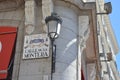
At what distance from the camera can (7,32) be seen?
14289mm

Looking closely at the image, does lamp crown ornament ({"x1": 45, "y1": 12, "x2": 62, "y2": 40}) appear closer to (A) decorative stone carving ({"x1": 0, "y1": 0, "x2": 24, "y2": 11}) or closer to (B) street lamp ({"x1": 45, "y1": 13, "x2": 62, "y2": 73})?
(B) street lamp ({"x1": 45, "y1": 13, "x2": 62, "y2": 73})

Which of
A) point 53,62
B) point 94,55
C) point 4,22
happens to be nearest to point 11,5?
point 4,22

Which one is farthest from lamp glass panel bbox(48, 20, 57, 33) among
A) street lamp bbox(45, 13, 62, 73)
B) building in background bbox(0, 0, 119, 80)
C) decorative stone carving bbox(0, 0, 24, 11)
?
decorative stone carving bbox(0, 0, 24, 11)

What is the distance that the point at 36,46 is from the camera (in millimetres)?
13211

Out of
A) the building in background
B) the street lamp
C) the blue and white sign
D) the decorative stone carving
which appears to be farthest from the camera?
the decorative stone carving

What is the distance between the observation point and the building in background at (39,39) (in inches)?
510

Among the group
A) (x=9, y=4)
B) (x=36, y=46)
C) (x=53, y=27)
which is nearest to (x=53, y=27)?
(x=53, y=27)

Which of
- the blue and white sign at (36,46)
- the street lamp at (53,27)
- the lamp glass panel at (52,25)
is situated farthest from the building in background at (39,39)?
the lamp glass panel at (52,25)

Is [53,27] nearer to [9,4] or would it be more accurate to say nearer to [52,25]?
[52,25]

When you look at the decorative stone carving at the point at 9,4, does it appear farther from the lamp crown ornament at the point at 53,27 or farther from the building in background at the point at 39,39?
the lamp crown ornament at the point at 53,27

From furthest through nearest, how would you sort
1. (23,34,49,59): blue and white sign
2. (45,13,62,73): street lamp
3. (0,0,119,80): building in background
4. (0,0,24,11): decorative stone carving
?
(0,0,24,11): decorative stone carving, (23,34,49,59): blue and white sign, (0,0,119,80): building in background, (45,13,62,73): street lamp

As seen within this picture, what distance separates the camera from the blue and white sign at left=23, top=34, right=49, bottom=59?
42.9 ft

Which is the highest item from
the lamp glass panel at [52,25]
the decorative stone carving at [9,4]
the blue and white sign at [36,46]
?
the decorative stone carving at [9,4]

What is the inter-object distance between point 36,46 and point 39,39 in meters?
0.32
